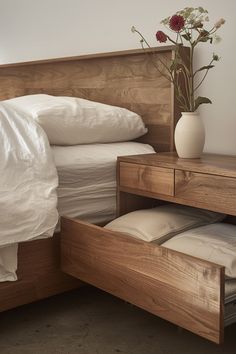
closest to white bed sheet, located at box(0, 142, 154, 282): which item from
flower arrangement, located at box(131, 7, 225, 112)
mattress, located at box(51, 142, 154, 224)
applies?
mattress, located at box(51, 142, 154, 224)

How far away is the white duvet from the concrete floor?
1.05 feet

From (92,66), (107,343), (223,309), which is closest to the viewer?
(223,309)

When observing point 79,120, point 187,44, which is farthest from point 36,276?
point 187,44

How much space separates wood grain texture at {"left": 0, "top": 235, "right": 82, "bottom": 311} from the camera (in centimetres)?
150

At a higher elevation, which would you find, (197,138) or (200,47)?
(200,47)

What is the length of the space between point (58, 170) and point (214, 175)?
0.52 meters

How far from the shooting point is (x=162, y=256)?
122 cm

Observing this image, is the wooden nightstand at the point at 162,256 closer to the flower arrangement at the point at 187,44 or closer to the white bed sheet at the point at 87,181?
the white bed sheet at the point at 87,181

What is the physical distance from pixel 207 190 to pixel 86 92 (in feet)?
3.39

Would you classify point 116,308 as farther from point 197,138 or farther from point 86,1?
point 86,1

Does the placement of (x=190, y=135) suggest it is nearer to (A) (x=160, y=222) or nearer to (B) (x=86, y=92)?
(A) (x=160, y=222)

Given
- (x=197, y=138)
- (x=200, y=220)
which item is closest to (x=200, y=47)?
(x=197, y=138)

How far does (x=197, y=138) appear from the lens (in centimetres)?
161

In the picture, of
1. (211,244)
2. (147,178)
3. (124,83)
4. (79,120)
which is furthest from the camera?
(124,83)
